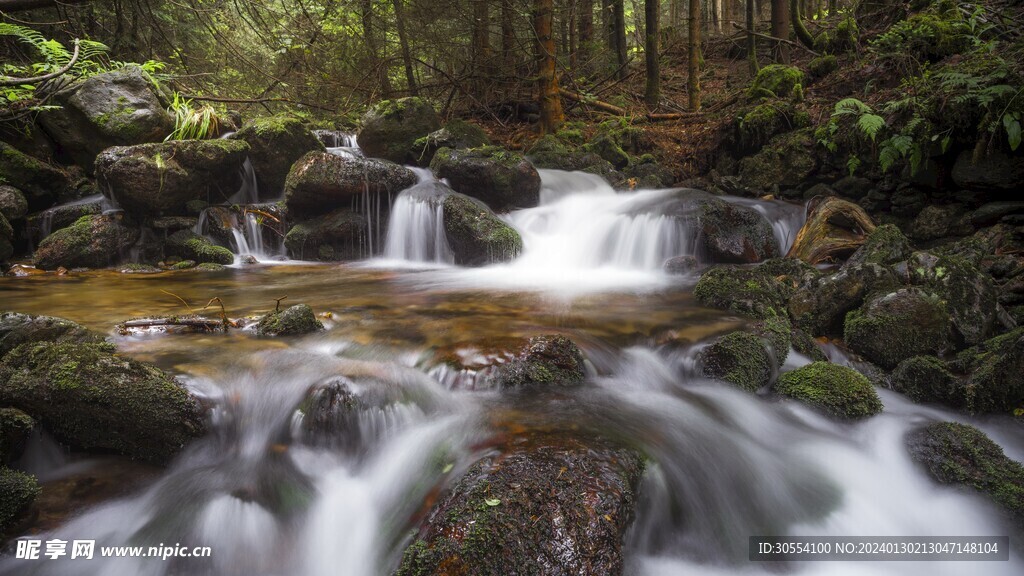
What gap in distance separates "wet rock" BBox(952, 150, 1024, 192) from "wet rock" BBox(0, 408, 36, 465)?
9.27 metres

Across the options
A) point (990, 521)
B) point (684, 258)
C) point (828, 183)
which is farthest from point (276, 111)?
point (990, 521)

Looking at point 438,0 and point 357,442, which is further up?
point 438,0

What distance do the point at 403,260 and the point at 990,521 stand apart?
325 inches

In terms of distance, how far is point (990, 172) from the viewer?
20.1ft

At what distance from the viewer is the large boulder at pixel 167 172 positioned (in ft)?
28.5

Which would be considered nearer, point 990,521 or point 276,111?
point 990,521

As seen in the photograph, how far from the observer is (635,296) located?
6.41 metres

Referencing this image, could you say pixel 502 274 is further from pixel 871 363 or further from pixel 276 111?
pixel 276 111

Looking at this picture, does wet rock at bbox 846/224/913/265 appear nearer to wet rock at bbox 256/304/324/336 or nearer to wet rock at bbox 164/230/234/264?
wet rock at bbox 256/304/324/336

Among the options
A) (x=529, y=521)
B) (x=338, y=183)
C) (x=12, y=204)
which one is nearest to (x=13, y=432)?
(x=529, y=521)

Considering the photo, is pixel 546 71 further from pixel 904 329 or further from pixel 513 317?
pixel 904 329

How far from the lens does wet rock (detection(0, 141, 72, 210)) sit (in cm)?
875

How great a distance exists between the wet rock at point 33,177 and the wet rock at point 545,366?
10031mm

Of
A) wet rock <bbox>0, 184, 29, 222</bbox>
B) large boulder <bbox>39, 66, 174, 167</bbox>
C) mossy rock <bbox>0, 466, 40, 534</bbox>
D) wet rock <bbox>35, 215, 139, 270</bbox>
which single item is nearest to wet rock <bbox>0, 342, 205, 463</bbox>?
mossy rock <bbox>0, 466, 40, 534</bbox>
